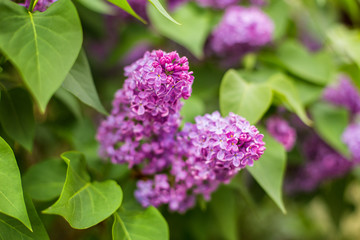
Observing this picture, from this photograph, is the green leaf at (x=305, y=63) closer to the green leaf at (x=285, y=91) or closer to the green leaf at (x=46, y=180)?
the green leaf at (x=285, y=91)

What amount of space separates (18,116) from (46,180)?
12cm

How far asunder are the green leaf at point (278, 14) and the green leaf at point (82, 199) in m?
0.66

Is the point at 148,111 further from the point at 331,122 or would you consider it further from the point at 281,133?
the point at 331,122

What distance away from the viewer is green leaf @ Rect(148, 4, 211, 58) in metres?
0.87

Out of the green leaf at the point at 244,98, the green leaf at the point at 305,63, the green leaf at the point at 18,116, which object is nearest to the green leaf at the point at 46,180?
the green leaf at the point at 18,116

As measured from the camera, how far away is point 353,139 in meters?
0.88

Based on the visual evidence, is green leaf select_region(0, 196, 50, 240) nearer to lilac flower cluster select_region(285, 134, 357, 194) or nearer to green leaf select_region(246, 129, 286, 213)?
green leaf select_region(246, 129, 286, 213)

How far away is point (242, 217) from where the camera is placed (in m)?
1.62

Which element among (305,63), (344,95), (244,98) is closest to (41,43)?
(244,98)

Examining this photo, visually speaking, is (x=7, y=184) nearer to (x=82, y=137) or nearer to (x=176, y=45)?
(x=82, y=137)

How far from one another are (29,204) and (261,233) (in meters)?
1.42

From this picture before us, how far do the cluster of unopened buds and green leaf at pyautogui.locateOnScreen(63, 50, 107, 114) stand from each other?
0.05 meters

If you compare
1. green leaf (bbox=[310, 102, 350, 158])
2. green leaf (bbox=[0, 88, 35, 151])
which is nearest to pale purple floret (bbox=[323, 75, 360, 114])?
green leaf (bbox=[310, 102, 350, 158])

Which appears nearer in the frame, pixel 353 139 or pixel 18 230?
pixel 18 230
